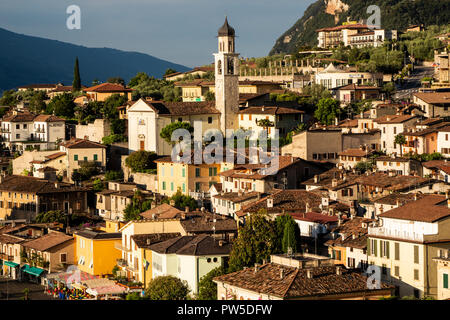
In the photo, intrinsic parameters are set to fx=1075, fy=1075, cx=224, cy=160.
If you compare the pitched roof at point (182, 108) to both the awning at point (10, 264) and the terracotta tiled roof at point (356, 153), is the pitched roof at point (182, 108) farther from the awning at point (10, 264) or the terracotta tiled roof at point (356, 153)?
the awning at point (10, 264)

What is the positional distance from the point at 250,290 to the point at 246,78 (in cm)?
4875

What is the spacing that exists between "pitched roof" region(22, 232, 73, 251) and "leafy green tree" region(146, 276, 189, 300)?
38.5 feet

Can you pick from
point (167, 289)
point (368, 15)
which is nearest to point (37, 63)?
point (368, 15)

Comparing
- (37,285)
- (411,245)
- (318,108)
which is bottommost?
(37,285)

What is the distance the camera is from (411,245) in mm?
31547

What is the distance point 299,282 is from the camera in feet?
96.6

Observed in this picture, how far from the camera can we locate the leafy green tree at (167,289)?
112 ft

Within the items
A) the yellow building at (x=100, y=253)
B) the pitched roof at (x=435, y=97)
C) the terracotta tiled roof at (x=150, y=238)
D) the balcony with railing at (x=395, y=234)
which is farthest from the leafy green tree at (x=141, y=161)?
the balcony with railing at (x=395, y=234)

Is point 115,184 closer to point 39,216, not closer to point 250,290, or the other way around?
point 39,216

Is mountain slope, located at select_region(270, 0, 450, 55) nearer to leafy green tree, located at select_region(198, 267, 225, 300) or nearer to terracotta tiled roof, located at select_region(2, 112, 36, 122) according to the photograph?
terracotta tiled roof, located at select_region(2, 112, 36, 122)

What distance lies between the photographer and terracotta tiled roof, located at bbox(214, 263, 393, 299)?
2886 cm

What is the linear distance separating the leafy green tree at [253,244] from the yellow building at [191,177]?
17.2 meters

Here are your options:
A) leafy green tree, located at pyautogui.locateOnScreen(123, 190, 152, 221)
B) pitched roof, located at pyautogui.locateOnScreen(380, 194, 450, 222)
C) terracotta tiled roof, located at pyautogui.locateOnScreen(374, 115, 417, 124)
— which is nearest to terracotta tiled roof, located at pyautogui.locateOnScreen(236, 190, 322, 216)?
pitched roof, located at pyautogui.locateOnScreen(380, 194, 450, 222)
